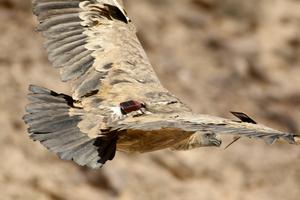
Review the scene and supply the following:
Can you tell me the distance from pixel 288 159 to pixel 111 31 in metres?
3.51

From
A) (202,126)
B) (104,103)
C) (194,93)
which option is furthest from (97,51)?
(194,93)

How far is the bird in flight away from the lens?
410 centimetres

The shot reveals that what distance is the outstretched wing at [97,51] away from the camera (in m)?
4.61

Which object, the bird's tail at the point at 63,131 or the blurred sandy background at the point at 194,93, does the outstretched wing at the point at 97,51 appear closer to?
the bird's tail at the point at 63,131

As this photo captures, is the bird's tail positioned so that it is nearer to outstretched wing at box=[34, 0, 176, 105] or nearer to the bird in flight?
the bird in flight

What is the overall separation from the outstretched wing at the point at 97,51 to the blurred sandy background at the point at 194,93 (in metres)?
2.32

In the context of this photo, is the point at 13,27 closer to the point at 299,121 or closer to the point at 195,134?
the point at 299,121

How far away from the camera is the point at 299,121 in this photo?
8523 mm

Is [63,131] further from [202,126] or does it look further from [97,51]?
[97,51]

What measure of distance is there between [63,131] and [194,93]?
13.8 ft

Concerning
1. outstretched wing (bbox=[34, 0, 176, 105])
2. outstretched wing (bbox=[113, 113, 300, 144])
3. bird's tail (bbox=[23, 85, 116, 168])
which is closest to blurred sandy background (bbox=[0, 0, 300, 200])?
outstretched wing (bbox=[34, 0, 176, 105])

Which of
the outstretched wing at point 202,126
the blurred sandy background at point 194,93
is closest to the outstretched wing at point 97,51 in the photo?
the outstretched wing at point 202,126

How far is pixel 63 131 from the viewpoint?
4.21 metres

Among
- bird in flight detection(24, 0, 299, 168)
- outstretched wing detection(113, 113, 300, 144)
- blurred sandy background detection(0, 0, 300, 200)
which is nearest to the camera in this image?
outstretched wing detection(113, 113, 300, 144)
